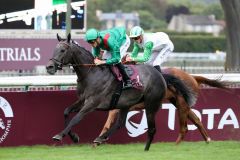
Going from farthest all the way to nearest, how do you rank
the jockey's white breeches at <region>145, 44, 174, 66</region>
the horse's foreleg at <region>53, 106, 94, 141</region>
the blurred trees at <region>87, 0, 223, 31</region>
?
the blurred trees at <region>87, 0, 223, 31</region> → the jockey's white breeches at <region>145, 44, 174, 66</region> → the horse's foreleg at <region>53, 106, 94, 141</region>

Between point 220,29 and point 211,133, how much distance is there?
84.9 metres

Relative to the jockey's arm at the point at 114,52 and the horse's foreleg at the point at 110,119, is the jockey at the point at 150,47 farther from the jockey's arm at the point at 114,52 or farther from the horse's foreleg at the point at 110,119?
the horse's foreleg at the point at 110,119

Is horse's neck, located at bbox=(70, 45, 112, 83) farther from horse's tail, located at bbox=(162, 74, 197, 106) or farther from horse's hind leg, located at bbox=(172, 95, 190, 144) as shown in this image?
horse's hind leg, located at bbox=(172, 95, 190, 144)

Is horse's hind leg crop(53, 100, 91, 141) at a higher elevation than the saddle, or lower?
lower

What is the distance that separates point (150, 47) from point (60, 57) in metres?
1.50

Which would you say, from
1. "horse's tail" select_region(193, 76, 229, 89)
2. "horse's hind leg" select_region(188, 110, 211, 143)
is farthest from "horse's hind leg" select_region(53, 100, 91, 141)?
"horse's tail" select_region(193, 76, 229, 89)

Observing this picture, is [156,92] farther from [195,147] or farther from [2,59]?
[2,59]

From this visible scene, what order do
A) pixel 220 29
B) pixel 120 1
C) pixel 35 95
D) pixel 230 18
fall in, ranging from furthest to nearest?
pixel 120 1
pixel 220 29
pixel 230 18
pixel 35 95

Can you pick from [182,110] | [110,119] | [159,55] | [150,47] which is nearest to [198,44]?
[159,55]

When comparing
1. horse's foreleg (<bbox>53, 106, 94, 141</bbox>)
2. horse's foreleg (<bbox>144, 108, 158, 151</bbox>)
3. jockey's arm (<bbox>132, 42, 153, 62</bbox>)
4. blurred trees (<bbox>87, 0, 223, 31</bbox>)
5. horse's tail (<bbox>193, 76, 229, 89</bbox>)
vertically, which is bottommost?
blurred trees (<bbox>87, 0, 223, 31</bbox>)

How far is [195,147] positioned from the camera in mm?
13258

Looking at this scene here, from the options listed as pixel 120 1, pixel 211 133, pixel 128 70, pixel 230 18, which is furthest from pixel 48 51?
pixel 120 1

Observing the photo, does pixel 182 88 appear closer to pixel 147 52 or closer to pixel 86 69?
pixel 147 52

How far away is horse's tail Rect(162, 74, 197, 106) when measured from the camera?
45.5 ft
